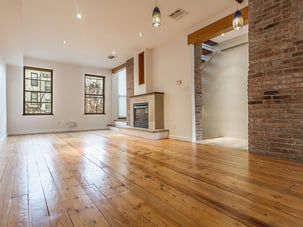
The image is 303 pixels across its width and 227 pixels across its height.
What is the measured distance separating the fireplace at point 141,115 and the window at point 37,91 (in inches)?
136

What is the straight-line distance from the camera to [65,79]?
23.9 ft

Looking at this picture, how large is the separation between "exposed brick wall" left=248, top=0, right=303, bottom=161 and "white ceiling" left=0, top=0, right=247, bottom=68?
0.74m

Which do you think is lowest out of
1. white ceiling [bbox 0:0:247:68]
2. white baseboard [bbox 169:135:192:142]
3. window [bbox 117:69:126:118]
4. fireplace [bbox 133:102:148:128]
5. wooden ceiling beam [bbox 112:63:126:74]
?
white baseboard [bbox 169:135:192:142]

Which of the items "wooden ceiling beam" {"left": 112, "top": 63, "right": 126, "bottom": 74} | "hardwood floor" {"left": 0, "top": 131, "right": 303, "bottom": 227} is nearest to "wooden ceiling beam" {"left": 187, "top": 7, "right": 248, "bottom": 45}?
"hardwood floor" {"left": 0, "top": 131, "right": 303, "bottom": 227}

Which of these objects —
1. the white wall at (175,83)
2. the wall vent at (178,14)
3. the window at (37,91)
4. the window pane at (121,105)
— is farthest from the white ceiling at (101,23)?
the window pane at (121,105)

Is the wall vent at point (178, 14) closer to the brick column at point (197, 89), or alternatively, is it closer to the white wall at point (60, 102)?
the brick column at point (197, 89)

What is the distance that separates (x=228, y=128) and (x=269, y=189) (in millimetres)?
3797

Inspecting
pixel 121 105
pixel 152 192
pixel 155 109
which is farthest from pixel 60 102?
pixel 152 192

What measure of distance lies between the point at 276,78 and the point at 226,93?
8.05 feet

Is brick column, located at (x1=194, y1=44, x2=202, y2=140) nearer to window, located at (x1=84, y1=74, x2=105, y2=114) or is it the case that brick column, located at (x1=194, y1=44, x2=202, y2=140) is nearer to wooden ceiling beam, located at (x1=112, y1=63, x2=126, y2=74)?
wooden ceiling beam, located at (x1=112, y1=63, x2=126, y2=74)

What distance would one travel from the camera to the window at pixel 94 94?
7.81m

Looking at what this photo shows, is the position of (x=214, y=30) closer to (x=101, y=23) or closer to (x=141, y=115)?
(x=101, y=23)

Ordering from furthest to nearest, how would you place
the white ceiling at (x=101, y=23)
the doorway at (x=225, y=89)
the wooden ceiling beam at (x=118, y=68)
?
the wooden ceiling beam at (x=118, y=68) < the doorway at (x=225, y=89) < the white ceiling at (x=101, y=23)

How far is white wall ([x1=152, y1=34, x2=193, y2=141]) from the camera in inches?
184
